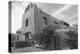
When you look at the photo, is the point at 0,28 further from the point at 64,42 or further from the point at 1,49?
the point at 64,42

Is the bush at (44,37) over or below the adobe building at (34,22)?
below

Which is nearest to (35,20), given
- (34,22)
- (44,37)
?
(34,22)

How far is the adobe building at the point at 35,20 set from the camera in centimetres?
518

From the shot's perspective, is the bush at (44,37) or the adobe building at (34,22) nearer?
the adobe building at (34,22)

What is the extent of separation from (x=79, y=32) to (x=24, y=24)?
1922 mm

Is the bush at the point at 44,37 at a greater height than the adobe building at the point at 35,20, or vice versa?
the adobe building at the point at 35,20

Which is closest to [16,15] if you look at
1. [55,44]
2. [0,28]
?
[0,28]

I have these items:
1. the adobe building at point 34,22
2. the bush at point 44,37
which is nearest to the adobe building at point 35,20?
the adobe building at point 34,22

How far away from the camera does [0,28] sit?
16.1 feet

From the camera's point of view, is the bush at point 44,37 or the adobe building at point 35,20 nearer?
the adobe building at point 35,20

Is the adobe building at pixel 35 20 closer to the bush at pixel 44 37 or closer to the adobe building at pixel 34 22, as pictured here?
the adobe building at pixel 34 22

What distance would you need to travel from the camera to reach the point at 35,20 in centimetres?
531

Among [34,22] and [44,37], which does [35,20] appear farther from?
[44,37]

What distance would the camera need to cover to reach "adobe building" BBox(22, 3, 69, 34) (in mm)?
5176
